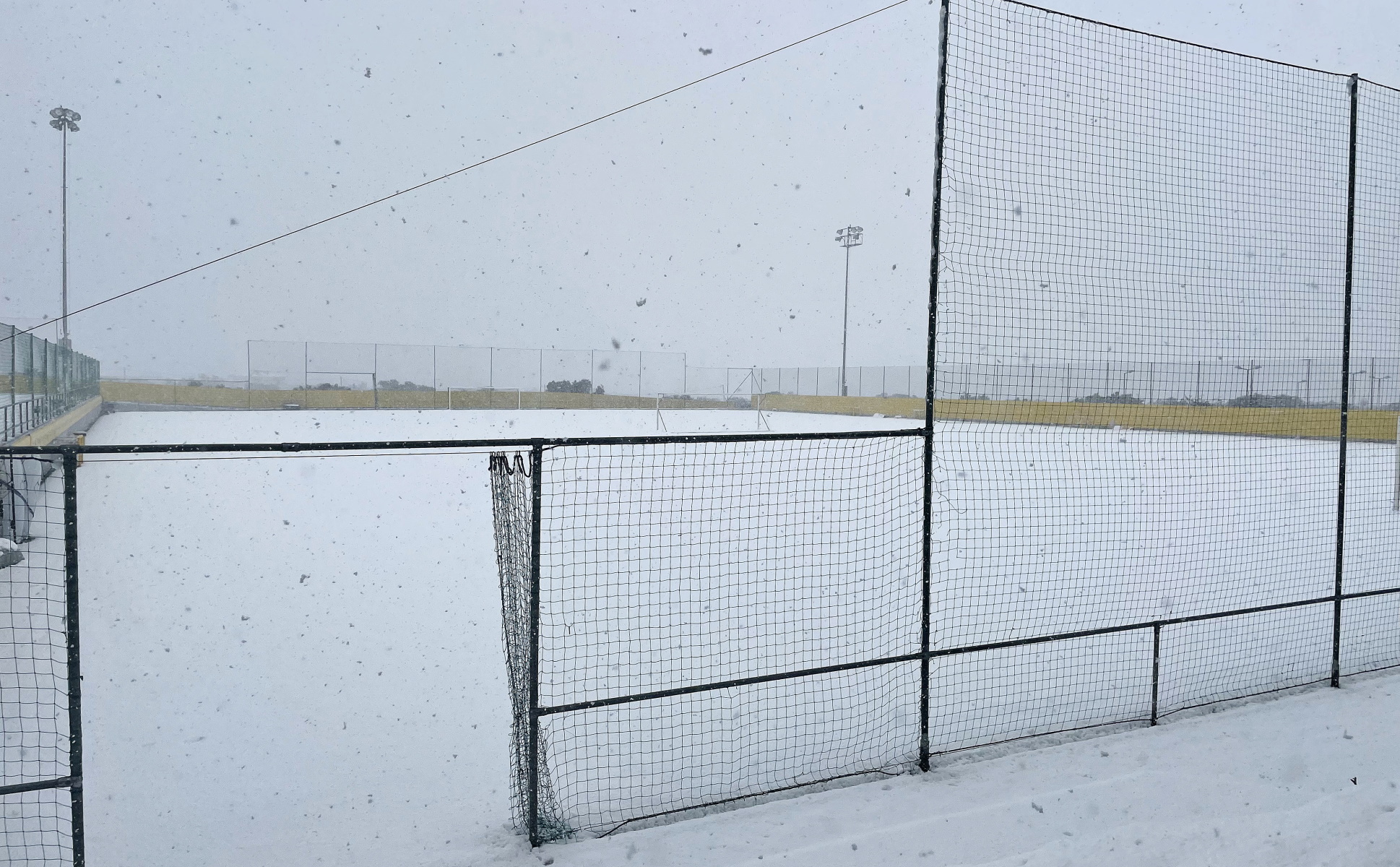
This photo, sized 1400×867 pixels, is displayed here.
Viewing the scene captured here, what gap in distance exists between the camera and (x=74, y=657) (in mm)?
2777

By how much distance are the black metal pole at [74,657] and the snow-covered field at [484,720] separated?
79cm

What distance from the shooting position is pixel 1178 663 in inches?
228

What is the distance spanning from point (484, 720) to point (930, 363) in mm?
3296

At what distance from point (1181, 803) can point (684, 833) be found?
2171 millimetres

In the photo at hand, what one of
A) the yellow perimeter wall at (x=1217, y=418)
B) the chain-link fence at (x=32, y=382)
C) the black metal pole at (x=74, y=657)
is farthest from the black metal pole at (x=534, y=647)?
the yellow perimeter wall at (x=1217, y=418)

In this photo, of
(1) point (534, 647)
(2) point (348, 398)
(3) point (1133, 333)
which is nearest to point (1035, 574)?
(3) point (1133, 333)

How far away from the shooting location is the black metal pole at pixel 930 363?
3.80 m

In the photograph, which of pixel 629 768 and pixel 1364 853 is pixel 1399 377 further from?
pixel 629 768

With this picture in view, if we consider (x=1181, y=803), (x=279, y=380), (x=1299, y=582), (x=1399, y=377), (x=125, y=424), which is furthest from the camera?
(x=279, y=380)

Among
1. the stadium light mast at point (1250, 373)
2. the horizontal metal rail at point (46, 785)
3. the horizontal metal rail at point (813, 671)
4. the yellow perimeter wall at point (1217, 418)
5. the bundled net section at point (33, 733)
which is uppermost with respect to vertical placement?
the stadium light mast at point (1250, 373)

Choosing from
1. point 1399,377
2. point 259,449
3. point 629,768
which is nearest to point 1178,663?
point 629,768

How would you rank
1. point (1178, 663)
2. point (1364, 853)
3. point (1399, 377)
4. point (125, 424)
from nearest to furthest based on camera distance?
point (1364, 853) → point (1178, 663) → point (1399, 377) → point (125, 424)

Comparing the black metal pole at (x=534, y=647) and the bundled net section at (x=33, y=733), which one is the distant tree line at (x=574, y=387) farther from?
the black metal pole at (x=534, y=647)

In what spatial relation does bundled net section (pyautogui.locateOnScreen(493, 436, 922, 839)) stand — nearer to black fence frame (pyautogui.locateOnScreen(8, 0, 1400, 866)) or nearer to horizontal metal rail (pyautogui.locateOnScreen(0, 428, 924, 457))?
black fence frame (pyautogui.locateOnScreen(8, 0, 1400, 866))
